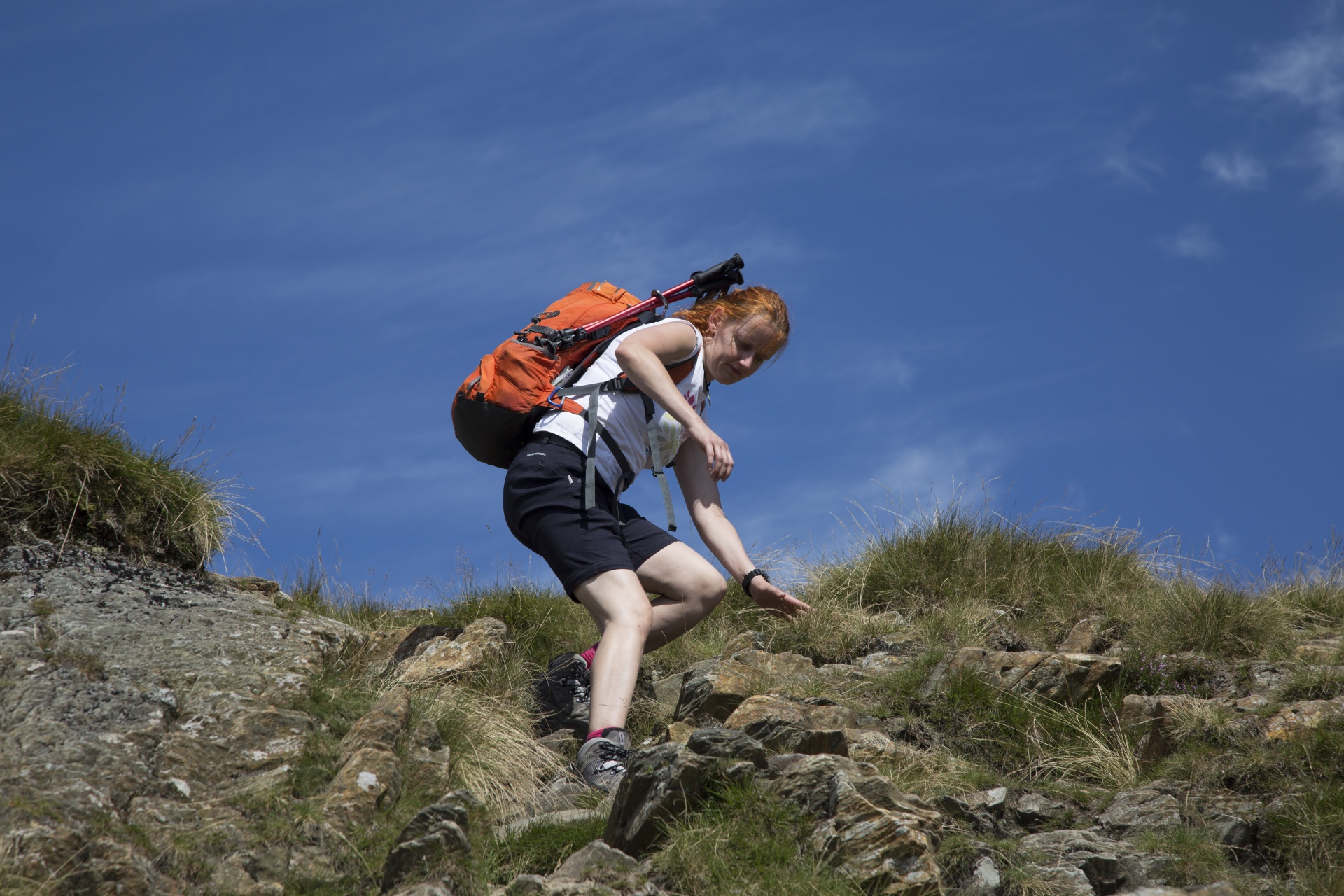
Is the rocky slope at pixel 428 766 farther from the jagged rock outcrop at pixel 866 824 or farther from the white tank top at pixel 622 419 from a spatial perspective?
the white tank top at pixel 622 419

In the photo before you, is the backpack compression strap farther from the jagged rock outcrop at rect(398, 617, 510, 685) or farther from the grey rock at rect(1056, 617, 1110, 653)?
the grey rock at rect(1056, 617, 1110, 653)

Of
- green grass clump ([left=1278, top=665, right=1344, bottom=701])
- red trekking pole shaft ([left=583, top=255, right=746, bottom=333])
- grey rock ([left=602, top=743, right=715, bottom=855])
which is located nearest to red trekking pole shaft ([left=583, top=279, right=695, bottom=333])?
red trekking pole shaft ([left=583, top=255, right=746, bottom=333])

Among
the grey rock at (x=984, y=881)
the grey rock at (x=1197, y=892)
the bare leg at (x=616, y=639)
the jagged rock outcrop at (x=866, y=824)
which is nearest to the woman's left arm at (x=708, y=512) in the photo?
the bare leg at (x=616, y=639)

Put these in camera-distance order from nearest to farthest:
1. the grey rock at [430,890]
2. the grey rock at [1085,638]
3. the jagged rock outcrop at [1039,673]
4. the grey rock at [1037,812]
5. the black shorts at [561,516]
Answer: the grey rock at [430,890]
the grey rock at [1037,812]
the black shorts at [561,516]
the jagged rock outcrop at [1039,673]
the grey rock at [1085,638]

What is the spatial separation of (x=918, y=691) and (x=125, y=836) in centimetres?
417

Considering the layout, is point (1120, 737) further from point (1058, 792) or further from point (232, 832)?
point (232, 832)

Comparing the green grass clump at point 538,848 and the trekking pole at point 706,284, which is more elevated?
the trekking pole at point 706,284

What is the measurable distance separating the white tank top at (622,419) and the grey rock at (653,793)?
1636 millimetres

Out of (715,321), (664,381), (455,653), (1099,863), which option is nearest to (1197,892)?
(1099,863)

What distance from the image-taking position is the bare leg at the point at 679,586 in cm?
552

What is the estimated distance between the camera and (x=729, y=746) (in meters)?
4.20

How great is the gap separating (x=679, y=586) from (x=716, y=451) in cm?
99

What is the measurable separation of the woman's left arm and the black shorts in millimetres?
582

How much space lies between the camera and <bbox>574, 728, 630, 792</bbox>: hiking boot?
4.62 metres
